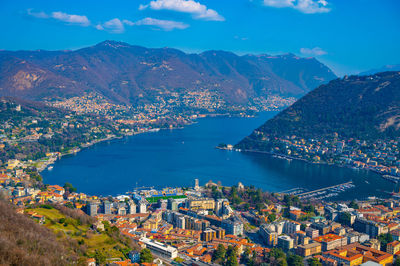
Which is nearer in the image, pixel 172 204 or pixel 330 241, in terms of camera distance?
pixel 330 241

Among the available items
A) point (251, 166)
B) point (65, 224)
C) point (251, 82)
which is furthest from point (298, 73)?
point (65, 224)

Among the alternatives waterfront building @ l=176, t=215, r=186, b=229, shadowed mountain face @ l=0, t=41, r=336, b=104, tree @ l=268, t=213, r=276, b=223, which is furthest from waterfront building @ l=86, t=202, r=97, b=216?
shadowed mountain face @ l=0, t=41, r=336, b=104

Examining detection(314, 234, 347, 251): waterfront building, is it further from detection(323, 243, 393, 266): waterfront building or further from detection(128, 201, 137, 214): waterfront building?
detection(128, 201, 137, 214): waterfront building

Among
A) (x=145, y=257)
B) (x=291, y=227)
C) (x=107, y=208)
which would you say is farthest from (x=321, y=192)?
(x=145, y=257)

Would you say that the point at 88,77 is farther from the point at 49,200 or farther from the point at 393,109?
the point at 49,200

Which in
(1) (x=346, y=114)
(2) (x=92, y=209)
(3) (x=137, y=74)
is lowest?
(2) (x=92, y=209)

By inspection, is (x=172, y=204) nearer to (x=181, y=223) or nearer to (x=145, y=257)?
(x=181, y=223)

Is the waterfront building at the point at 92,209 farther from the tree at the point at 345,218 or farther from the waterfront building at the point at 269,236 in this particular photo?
the tree at the point at 345,218
